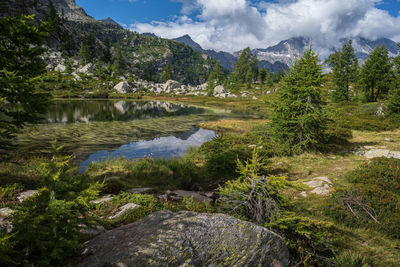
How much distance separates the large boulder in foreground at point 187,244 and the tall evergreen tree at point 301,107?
462 inches

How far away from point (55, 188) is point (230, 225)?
2928 millimetres

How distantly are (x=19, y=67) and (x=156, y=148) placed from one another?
40.0 ft

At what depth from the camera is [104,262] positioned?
2730 mm

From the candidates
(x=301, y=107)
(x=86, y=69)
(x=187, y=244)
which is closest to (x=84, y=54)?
(x=86, y=69)

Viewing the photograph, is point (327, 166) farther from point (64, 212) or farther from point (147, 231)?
point (64, 212)

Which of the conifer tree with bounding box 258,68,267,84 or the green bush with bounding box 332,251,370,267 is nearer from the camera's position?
the green bush with bounding box 332,251,370,267

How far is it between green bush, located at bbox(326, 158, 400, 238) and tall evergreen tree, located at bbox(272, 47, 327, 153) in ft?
17.4

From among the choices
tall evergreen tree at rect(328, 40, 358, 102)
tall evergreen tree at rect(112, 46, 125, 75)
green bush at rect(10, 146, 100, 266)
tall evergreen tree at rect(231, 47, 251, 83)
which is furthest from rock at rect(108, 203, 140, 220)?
tall evergreen tree at rect(112, 46, 125, 75)

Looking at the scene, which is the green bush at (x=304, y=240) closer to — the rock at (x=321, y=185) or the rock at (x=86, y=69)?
the rock at (x=321, y=185)

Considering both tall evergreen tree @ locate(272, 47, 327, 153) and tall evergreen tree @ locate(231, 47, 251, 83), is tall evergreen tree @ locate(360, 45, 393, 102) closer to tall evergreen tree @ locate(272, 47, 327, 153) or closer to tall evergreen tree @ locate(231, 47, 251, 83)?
tall evergreen tree @ locate(272, 47, 327, 153)

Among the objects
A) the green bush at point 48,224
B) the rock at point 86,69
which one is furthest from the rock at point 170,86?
the green bush at point 48,224

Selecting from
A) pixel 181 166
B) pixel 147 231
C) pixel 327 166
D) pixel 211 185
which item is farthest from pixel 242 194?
pixel 327 166

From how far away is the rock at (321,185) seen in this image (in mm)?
8461

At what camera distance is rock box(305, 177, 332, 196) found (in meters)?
8.46
